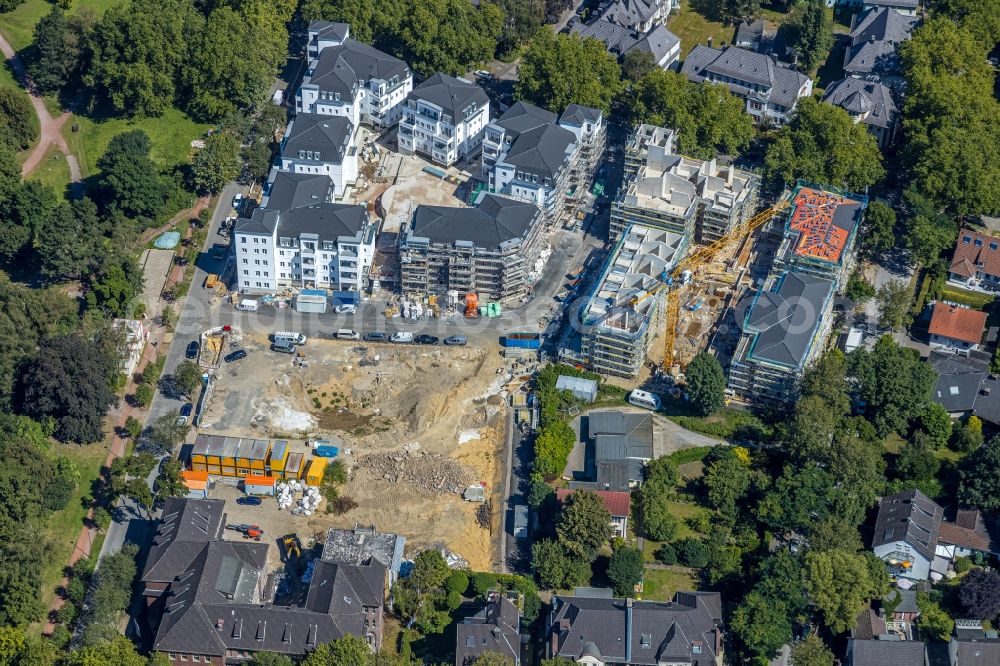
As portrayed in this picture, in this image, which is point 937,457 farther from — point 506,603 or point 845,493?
point 506,603

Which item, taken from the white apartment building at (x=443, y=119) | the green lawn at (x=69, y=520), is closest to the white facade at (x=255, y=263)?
the green lawn at (x=69, y=520)

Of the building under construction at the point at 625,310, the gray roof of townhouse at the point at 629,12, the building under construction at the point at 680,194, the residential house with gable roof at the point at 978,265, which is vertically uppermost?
the gray roof of townhouse at the point at 629,12

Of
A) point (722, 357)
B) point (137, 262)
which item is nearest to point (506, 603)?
point (722, 357)

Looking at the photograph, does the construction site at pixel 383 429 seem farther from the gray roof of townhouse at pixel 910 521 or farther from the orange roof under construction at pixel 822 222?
the orange roof under construction at pixel 822 222

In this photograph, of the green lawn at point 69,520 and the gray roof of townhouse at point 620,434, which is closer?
the green lawn at point 69,520

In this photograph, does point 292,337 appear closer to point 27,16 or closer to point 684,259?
point 684,259

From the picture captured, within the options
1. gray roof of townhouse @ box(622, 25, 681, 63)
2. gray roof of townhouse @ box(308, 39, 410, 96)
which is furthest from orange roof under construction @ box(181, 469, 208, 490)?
gray roof of townhouse @ box(622, 25, 681, 63)

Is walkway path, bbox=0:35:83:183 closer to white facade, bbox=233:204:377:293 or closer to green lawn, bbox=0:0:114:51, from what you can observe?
green lawn, bbox=0:0:114:51
